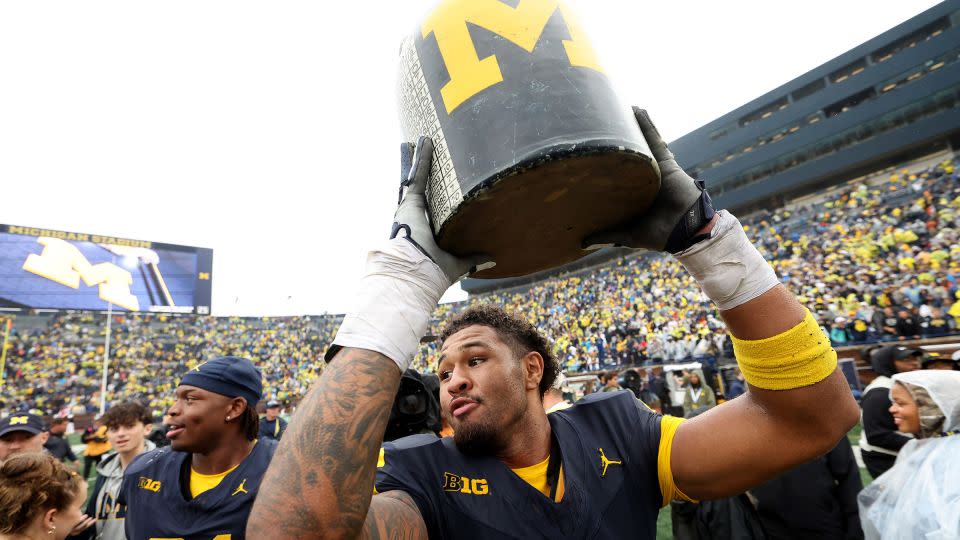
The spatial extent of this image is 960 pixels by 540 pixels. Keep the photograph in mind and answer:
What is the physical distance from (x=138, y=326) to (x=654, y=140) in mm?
38276

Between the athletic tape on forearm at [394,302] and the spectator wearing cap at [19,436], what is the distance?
4.74m

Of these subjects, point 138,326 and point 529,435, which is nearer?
point 529,435

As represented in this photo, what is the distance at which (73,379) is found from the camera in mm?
26688

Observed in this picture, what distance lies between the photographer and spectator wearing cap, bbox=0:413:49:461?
4285mm

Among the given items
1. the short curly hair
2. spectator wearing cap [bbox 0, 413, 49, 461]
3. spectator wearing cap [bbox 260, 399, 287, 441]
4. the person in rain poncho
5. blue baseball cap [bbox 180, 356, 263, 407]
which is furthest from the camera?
spectator wearing cap [bbox 260, 399, 287, 441]

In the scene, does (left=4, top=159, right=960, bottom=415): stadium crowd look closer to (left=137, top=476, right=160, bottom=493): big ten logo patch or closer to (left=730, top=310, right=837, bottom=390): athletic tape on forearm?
(left=137, top=476, right=160, bottom=493): big ten logo patch

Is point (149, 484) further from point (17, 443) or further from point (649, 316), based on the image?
point (649, 316)

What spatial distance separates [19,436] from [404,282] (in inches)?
199

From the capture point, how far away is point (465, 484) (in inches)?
61.5

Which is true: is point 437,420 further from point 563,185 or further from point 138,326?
point 138,326

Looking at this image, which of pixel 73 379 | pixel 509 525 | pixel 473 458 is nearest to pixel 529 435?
pixel 473 458

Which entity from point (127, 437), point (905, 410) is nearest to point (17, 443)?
point (127, 437)

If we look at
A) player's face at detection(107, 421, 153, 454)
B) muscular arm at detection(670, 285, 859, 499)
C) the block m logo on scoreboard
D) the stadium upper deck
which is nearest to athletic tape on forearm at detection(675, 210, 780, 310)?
muscular arm at detection(670, 285, 859, 499)

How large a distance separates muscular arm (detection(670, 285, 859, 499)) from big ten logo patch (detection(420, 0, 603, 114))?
2.88 ft
